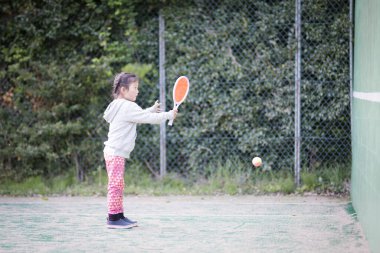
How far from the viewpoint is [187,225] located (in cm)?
660

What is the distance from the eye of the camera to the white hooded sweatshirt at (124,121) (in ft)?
20.8

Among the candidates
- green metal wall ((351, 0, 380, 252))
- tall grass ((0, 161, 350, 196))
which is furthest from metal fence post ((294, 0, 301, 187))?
green metal wall ((351, 0, 380, 252))

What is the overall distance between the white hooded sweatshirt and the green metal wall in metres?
2.04

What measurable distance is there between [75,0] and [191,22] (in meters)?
1.78

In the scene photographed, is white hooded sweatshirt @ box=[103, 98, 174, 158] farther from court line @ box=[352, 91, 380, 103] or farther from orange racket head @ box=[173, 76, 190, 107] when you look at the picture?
court line @ box=[352, 91, 380, 103]

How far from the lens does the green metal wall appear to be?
521 centimetres

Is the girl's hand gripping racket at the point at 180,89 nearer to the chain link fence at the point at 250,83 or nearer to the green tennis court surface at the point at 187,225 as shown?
the green tennis court surface at the point at 187,225

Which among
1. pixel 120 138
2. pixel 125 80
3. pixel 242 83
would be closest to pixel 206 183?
pixel 242 83

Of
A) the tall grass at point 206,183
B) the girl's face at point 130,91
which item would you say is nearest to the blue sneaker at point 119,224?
the girl's face at point 130,91

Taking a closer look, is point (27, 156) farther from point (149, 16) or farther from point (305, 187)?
point (305, 187)

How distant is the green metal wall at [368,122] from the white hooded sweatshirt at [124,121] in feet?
6.70

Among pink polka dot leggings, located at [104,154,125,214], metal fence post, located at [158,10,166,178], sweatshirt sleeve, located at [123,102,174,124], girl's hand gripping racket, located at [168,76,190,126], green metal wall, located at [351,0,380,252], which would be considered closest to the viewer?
green metal wall, located at [351,0,380,252]

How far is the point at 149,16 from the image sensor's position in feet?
30.7

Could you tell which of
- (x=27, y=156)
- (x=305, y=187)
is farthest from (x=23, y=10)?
(x=305, y=187)
